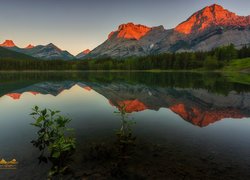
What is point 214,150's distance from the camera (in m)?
16.3

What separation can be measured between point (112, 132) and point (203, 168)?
10715 millimetres

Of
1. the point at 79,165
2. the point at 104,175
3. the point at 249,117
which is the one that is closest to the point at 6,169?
the point at 79,165

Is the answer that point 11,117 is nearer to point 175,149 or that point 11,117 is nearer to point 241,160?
point 175,149

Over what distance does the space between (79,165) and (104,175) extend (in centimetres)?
236

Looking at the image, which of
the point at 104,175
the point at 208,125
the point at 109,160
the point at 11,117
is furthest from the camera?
the point at 11,117

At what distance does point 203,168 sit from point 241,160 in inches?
151

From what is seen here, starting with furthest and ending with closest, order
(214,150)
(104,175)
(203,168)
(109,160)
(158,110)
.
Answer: (158,110) → (214,150) → (109,160) → (203,168) → (104,175)

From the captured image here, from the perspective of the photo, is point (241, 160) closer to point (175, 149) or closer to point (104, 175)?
point (175, 149)

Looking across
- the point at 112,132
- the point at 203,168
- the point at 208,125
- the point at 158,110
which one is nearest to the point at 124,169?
the point at 203,168

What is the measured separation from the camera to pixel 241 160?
14.5 meters

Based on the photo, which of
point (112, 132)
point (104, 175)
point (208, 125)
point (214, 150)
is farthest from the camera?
point (208, 125)

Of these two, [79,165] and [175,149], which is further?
[175,149]

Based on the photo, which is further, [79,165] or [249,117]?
[249,117]

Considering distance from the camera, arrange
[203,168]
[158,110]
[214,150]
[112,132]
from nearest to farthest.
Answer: [203,168], [214,150], [112,132], [158,110]
